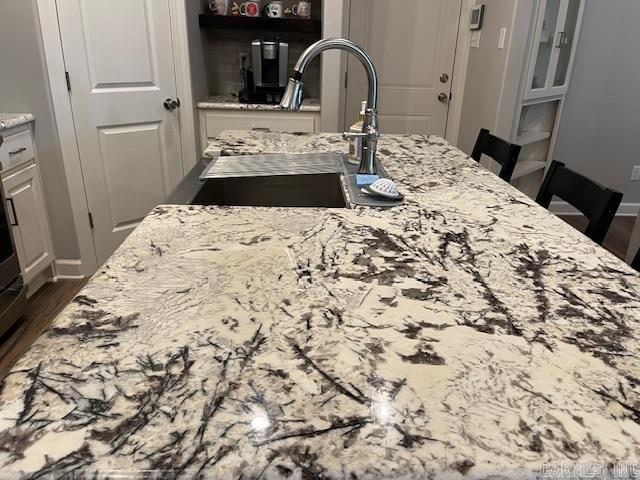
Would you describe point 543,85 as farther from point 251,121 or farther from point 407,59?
point 251,121

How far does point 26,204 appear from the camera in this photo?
98.7 inches

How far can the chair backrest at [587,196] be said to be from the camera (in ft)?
4.22

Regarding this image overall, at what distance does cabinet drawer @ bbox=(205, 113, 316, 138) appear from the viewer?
317cm

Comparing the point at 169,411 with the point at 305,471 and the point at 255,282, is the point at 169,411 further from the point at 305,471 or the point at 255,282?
the point at 255,282

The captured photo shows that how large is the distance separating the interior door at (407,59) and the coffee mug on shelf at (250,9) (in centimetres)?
73

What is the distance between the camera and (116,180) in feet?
9.46

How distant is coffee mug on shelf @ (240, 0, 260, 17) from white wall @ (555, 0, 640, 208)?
235 cm

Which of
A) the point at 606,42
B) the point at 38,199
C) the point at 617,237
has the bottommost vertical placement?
the point at 617,237

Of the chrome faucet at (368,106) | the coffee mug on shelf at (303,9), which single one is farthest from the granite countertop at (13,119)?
the coffee mug on shelf at (303,9)

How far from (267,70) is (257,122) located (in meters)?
0.33

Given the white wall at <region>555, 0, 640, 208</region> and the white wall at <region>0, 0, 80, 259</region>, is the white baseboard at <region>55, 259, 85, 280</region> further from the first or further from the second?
the white wall at <region>555, 0, 640, 208</region>

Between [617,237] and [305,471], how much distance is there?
3982 millimetres

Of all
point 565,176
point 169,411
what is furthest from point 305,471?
point 565,176

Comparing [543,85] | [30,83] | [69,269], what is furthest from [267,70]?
[543,85]
